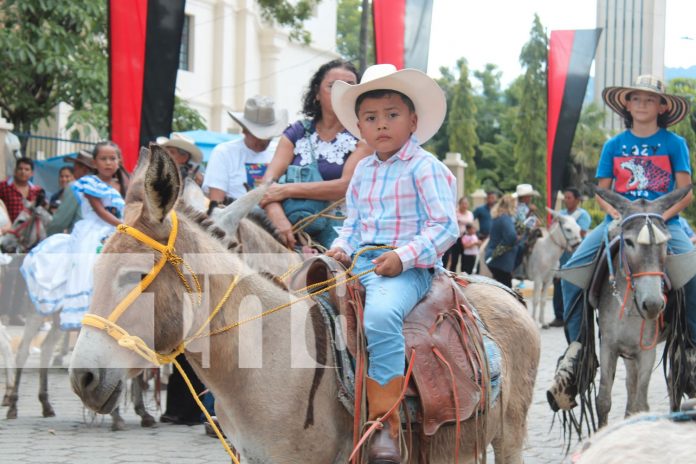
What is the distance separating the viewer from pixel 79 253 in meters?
8.66

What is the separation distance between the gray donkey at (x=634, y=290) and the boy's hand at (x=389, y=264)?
11.3ft

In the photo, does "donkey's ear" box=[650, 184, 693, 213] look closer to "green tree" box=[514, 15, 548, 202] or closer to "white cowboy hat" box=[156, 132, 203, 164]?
"white cowboy hat" box=[156, 132, 203, 164]

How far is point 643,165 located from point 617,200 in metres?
0.56

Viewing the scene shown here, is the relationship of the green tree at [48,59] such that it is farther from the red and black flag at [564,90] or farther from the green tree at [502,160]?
the green tree at [502,160]

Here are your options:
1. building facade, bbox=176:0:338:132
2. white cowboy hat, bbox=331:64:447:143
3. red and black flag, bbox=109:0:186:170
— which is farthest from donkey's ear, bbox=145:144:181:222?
building facade, bbox=176:0:338:132

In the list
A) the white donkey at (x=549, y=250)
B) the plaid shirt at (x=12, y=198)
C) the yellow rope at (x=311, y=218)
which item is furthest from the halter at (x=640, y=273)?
the white donkey at (x=549, y=250)

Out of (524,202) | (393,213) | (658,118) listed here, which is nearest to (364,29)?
(524,202)

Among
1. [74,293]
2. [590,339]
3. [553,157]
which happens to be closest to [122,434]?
[74,293]

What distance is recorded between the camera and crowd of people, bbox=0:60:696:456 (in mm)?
4062

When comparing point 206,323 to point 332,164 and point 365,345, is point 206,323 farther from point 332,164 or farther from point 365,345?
point 332,164

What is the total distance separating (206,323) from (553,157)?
14.7 m

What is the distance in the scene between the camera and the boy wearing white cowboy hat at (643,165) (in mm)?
7324

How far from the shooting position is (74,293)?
8664 mm

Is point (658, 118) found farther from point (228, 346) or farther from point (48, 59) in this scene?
point (48, 59)
